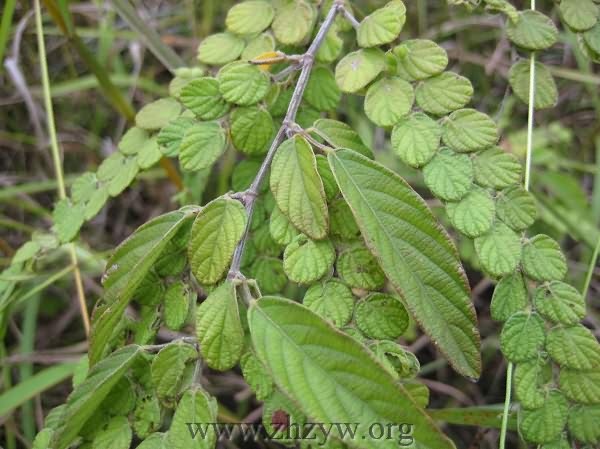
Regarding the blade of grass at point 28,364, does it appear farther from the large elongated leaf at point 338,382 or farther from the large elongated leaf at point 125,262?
the large elongated leaf at point 338,382

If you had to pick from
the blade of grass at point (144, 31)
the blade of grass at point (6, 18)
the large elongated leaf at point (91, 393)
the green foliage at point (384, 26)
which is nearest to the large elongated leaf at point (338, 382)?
the large elongated leaf at point (91, 393)

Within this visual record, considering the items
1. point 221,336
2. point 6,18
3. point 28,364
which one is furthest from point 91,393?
point 6,18

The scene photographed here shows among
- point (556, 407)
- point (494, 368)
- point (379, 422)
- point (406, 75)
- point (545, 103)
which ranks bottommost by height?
point (494, 368)

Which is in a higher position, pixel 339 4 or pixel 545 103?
pixel 339 4

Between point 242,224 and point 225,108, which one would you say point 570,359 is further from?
point 225,108

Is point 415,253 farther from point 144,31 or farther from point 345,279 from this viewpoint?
point 144,31

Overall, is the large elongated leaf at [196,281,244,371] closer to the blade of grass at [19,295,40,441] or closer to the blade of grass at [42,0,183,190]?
the blade of grass at [42,0,183,190]

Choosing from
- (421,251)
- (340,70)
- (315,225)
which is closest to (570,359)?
(421,251)
